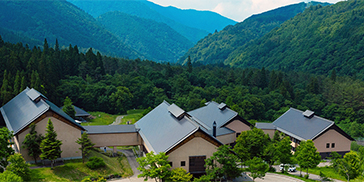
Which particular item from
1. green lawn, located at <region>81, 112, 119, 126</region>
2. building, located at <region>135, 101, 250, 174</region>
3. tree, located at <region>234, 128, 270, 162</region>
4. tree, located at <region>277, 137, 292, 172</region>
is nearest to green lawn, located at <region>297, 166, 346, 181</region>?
tree, located at <region>277, 137, 292, 172</region>

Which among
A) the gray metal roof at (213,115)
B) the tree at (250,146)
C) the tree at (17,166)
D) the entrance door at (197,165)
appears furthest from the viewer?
the gray metal roof at (213,115)

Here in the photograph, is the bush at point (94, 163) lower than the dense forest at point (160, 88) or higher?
lower

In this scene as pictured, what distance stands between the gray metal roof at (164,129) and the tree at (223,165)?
414 centimetres

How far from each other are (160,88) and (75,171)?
246 feet

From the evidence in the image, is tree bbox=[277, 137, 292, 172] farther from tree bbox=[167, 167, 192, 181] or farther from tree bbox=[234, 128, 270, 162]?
tree bbox=[167, 167, 192, 181]

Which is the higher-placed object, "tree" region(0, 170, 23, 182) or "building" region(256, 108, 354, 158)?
"building" region(256, 108, 354, 158)

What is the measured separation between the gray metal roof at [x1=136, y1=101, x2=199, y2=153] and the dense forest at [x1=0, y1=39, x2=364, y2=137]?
34873mm

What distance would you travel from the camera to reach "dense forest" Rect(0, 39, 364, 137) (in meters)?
80.4

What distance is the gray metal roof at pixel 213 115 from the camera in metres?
56.6

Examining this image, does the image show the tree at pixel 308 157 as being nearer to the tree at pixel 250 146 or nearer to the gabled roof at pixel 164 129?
the tree at pixel 250 146

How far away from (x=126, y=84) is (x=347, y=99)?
87.6m

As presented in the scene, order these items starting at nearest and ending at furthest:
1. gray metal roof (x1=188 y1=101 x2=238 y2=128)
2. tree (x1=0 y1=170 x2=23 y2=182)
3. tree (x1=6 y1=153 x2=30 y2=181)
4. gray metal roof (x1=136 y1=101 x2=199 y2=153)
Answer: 1. tree (x1=0 y1=170 x2=23 y2=182)
2. tree (x1=6 y1=153 x2=30 y2=181)
3. gray metal roof (x1=136 y1=101 x2=199 y2=153)
4. gray metal roof (x1=188 y1=101 x2=238 y2=128)

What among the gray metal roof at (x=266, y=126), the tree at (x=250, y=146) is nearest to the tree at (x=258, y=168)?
the tree at (x=250, y=146)

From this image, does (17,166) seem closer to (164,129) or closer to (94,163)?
(94,163)
